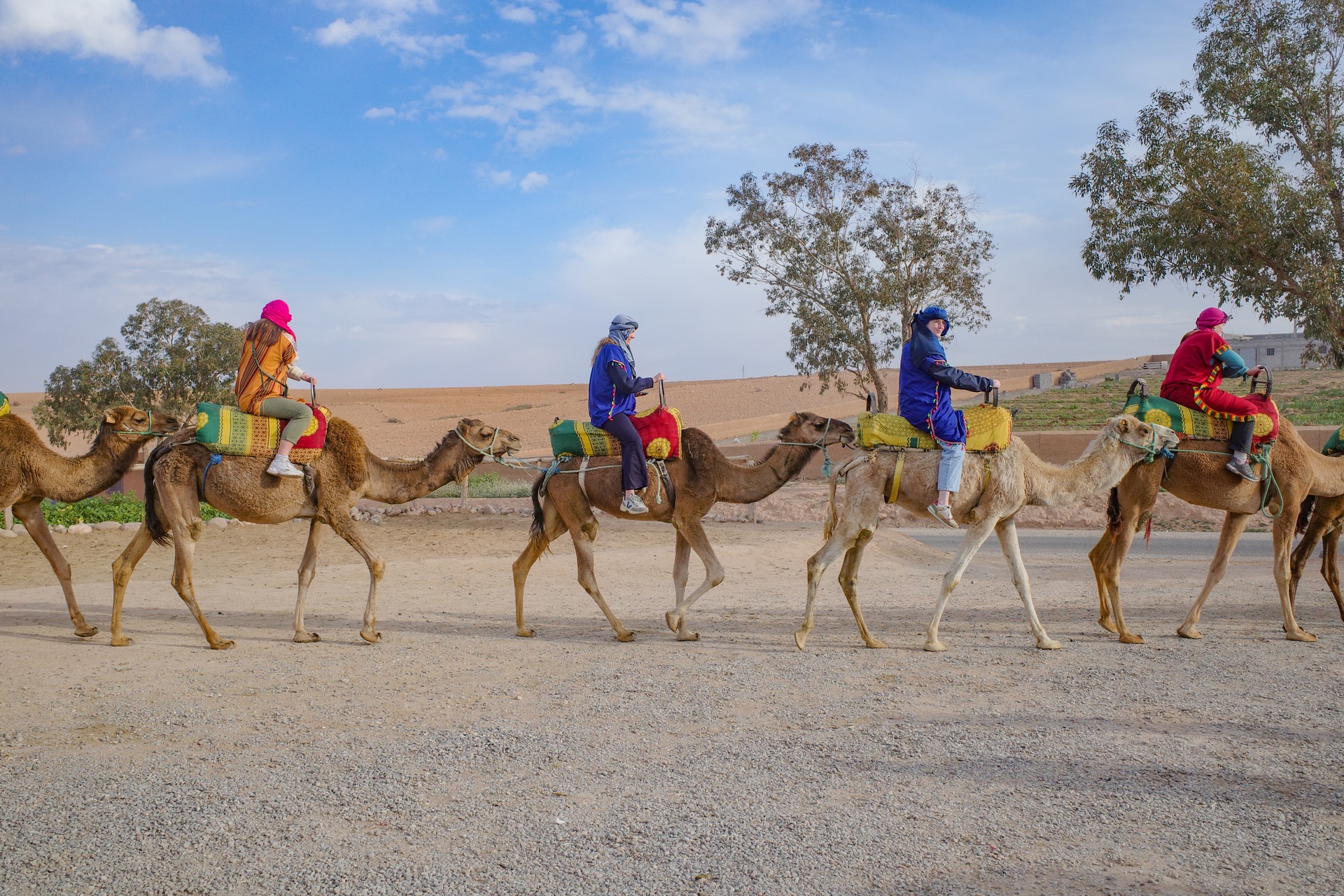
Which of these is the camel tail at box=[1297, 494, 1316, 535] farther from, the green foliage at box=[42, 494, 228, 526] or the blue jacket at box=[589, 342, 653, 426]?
the green foliage at box=[42, 494, 228, 526]

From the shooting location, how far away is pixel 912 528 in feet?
65.9

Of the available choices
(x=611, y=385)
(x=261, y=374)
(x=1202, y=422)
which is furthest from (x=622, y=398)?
(x=1202, y=422)

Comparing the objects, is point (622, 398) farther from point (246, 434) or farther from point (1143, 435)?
point (1143, 435)

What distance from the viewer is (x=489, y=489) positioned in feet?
80.8

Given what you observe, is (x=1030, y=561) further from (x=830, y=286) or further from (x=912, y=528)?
(x=830, y=286)

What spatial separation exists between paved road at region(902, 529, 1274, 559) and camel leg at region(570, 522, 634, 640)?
866 cm

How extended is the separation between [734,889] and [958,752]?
2173 millimetres

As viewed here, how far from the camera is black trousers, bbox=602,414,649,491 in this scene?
900cm

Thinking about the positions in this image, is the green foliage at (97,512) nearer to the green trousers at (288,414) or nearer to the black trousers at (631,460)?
the green trousers at (288,414)

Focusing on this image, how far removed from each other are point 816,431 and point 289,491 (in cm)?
498

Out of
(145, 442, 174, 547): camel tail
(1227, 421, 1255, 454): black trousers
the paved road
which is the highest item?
(1227, 421, 1255, 454): black trousers

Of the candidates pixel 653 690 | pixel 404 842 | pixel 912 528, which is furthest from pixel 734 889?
pixel 912 528

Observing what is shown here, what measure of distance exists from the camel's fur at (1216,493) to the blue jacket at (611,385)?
15.4 ft

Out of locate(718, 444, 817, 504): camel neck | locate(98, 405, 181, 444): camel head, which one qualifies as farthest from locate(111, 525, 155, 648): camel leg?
locate(718, 444, 817, 504): camel neck
